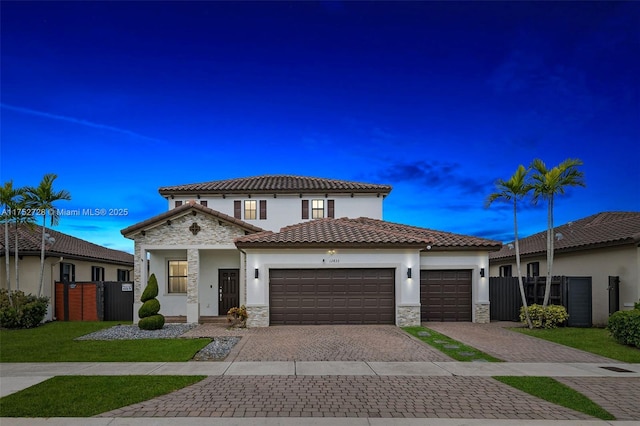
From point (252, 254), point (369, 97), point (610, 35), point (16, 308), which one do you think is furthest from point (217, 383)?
point (610, 35)

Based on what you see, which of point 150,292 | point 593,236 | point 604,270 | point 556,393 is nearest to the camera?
point 556,393

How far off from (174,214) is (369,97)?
10651mm

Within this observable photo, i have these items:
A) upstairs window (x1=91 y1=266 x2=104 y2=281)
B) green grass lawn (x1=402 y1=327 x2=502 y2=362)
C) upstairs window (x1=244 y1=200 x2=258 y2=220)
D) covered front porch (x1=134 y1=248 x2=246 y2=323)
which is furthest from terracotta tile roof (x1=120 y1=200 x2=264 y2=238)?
upstairs window (x1=91 y1=266 x2=104 y2=281)

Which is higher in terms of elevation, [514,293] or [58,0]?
[58,0]

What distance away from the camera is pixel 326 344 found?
13.2 meters

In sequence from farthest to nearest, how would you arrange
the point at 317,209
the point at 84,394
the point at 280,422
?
1. the point at 317,209
2. the point at 84,394
3. the point at 280,422

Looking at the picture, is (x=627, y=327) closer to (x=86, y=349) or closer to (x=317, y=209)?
(x=86, y=349)

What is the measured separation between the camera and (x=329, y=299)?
17.7 meters

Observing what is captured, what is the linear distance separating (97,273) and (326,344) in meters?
20.7

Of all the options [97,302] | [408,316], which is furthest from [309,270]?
[97,302]

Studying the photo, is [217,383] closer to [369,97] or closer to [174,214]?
[174,214]

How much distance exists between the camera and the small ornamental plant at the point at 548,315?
55.7ft

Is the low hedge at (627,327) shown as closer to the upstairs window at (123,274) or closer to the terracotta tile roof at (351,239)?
the terracotta tile roof at (351,239)

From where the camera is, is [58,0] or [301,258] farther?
[301,258]
